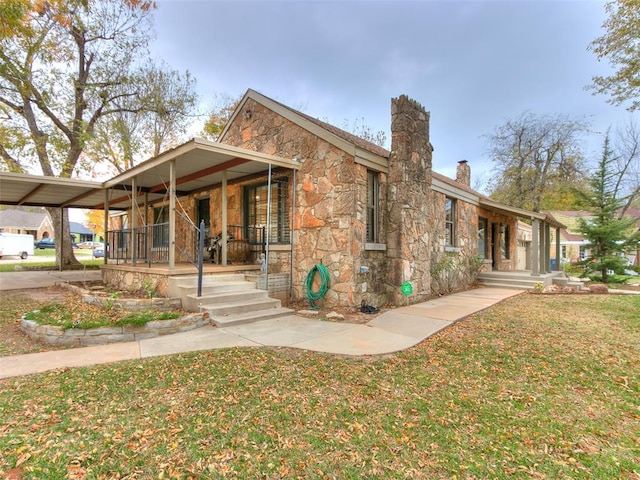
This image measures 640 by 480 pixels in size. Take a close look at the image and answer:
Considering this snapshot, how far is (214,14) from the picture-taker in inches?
457

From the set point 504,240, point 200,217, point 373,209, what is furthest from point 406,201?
point 504,240

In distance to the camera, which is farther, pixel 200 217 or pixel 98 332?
pixel 200 217

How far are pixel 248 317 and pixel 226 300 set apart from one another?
660 millimetres

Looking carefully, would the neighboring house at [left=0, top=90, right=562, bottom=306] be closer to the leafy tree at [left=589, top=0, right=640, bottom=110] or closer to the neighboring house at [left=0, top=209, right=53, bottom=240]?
the leafy tree at [left=589, top=0, right=640, bottom=110]

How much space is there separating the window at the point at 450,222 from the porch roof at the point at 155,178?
5.78m

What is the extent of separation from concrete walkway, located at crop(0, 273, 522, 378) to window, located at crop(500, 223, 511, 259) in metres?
9.61

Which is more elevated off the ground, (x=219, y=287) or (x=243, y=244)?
(x=243, y=244)

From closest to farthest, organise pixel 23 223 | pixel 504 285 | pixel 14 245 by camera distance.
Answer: pixel 504 285 < pixel 14 245 < pixel 23 223

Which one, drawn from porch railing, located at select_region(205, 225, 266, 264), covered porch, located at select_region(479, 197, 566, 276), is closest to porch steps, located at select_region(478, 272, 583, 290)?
covered porch, located at select_region(479, 197, 566, 276)

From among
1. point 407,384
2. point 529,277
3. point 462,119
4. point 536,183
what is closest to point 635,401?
Result: point 407,384

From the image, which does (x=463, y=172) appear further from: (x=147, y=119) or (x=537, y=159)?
(x=147, y=119)

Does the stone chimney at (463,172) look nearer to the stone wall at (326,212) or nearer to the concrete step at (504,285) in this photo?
the concrete step at (504,285)

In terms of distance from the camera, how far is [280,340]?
464 cm

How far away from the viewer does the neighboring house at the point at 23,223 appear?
4434cm
